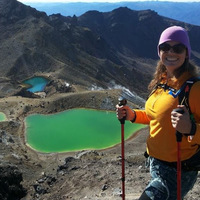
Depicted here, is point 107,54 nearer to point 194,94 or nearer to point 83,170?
point 83,170

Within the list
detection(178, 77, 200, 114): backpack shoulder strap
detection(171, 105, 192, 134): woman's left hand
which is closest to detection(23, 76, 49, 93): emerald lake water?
detection(178, 77, 200, 114): backpack shoulder strap

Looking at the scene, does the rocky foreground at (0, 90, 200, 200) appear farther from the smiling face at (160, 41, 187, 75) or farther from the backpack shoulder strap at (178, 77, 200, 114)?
the backpack shoulder strap at (178, 77, 200, 114)

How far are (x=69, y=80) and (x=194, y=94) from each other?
7149 cm

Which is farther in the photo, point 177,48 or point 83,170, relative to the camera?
point 83,170

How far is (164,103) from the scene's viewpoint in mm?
5234

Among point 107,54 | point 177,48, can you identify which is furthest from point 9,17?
point 177,48

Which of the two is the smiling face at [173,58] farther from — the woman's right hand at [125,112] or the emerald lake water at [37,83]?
the emerald lake water at [37,83]

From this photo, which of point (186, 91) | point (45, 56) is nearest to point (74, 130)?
point (186, 91)

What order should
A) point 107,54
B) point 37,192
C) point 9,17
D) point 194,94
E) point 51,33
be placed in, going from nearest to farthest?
point 194,94 < point 37,192 < point 51,33 < point 9,17 < point 107,54

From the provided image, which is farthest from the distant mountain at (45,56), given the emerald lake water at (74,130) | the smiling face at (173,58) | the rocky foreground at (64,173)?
the smiling face at (173,58)

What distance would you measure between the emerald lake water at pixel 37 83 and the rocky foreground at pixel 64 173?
2907 centimetres

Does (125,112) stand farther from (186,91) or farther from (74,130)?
(74,130)

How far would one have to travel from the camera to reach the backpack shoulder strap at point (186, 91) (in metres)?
4.84

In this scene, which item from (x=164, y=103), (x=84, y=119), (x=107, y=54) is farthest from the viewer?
(x=107, y=54)
